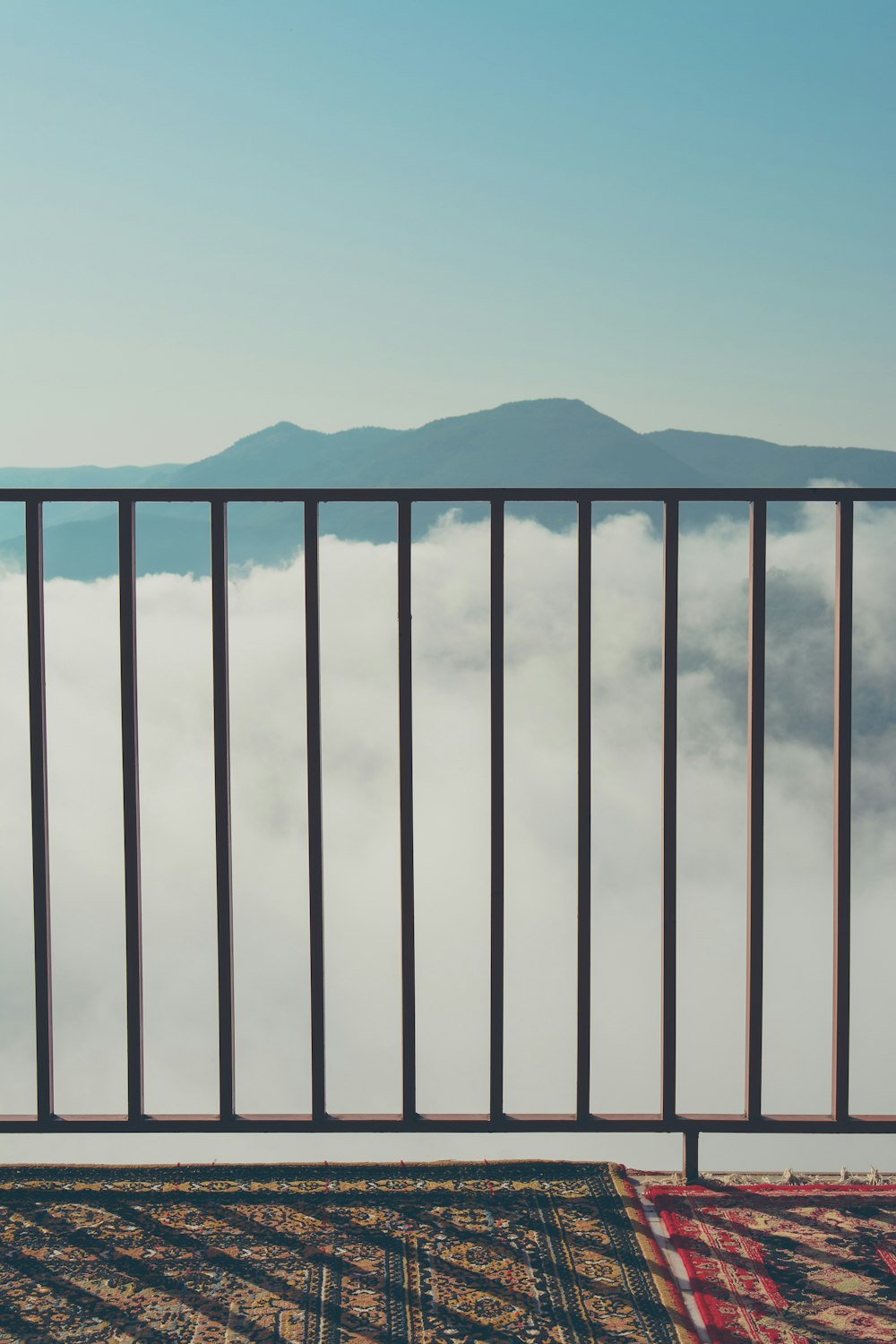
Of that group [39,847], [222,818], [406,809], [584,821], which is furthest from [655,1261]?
[39,847]

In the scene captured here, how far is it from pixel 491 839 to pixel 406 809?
140 mm

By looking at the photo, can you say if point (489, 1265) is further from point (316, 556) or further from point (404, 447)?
point (404, 447)

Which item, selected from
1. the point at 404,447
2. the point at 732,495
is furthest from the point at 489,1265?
the point at 404,447

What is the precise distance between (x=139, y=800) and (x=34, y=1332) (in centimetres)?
72

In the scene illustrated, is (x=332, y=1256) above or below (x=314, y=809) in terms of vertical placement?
below

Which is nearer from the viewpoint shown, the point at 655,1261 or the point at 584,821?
the point at 655,1261

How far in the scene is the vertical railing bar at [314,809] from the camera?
65.1 inches

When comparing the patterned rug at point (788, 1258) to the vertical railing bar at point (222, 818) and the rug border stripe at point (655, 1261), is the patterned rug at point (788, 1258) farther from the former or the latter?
the vertical railing bar at point (222, 818)

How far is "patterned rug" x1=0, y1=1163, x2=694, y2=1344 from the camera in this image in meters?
1.35

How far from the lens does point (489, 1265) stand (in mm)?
1468

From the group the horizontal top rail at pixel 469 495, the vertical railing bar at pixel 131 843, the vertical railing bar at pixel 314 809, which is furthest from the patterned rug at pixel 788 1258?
the horizontal top rail at pixel 469 495

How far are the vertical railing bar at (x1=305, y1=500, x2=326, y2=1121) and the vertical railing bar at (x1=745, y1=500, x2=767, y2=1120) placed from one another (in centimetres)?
67

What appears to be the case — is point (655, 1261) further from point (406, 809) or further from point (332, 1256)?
point (406, 809)

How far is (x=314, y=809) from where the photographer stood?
5.48 feet
